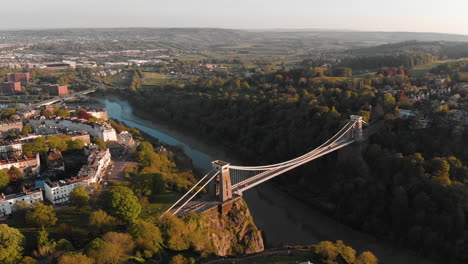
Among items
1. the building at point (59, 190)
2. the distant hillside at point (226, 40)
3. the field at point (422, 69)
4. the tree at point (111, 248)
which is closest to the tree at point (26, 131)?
the building at point (59, 190)

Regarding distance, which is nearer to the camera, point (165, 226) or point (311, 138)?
point (165, 226)

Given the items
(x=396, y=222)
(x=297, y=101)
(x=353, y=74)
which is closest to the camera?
(x=396, y=222)

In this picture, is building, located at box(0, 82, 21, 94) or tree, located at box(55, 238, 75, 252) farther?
building, located at box(0, 82, 21, 94)

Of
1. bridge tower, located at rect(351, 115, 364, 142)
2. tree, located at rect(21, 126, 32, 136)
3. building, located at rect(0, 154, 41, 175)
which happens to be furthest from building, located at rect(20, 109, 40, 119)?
bridge tower, located at rect(351, 115, 364, 142)

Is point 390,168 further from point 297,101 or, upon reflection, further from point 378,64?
point 378,64

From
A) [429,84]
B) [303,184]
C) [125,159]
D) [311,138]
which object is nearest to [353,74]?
[429,84]

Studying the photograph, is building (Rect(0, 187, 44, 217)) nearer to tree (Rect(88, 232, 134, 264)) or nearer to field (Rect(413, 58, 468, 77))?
tree (Rect(88, 232, 134, 264))
